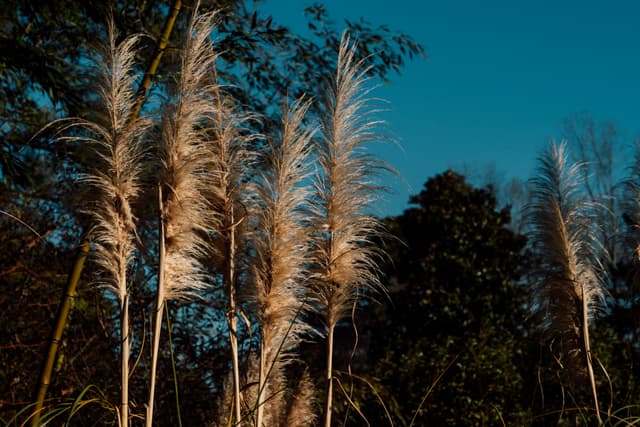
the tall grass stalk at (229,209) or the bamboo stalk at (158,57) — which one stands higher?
the bamboo stalk at (158,57)

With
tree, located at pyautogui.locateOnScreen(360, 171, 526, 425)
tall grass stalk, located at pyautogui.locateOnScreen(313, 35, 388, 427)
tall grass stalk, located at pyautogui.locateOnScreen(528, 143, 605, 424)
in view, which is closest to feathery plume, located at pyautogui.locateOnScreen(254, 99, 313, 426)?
tall grass stalk, located at pyautogui.locateOnScreen(313, 35, 388, 427)

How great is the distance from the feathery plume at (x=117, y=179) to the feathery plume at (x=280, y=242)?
0.52 meters

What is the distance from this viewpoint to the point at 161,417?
6328 mm

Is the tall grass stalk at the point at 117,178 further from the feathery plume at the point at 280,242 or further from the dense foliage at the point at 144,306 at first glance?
the dense foliage at the point at 144,306

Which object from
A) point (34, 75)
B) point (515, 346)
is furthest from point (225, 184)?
point (515, 346)

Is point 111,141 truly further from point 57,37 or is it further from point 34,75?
point 57,37

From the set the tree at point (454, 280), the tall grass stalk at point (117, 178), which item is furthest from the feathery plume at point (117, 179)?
the tree at point (454, 280)

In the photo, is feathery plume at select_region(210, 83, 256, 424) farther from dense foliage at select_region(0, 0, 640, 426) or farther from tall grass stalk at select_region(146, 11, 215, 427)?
dense foliage at select_region(0, 0, 640, 426)

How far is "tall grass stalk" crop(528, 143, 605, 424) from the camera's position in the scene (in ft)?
11.1

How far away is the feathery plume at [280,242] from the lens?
9.27ft

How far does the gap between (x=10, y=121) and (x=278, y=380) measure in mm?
4722

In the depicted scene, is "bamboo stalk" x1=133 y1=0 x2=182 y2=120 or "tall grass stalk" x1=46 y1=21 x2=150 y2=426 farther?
"bamboo stalk" x1=133 y1=0 x2=182 y2=120

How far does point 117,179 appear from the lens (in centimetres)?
267

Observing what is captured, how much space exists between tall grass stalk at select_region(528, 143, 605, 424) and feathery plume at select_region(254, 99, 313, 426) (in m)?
1.28
